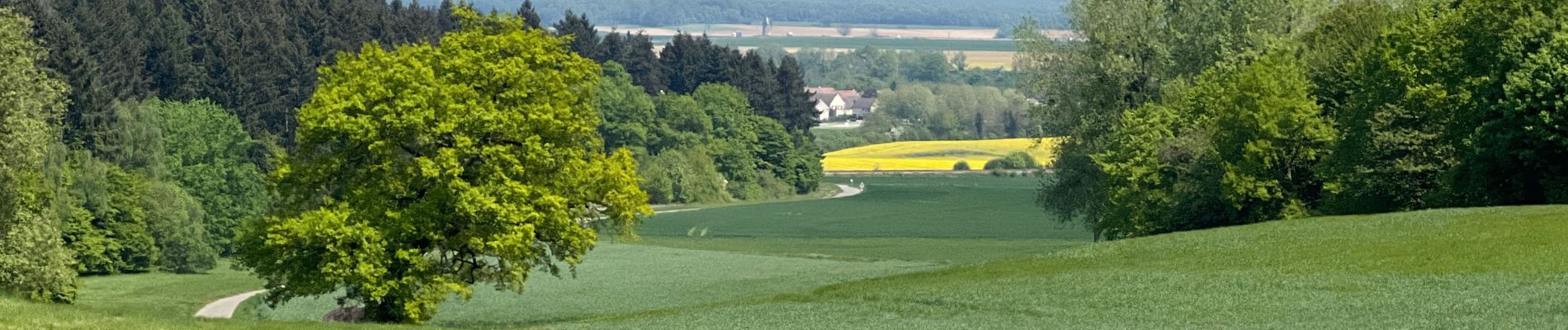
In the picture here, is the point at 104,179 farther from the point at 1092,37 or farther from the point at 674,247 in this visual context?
the point at 1092,37

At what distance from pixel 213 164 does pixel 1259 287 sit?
3505 inches

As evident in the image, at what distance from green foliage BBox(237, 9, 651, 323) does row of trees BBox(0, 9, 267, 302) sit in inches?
300

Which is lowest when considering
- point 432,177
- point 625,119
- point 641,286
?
point 641,286

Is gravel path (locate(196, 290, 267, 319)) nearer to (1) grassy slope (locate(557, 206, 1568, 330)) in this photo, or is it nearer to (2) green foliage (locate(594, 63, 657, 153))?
(1) grassy slope (locate(557, 206, 1568, 330))

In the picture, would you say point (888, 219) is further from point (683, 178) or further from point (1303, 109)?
point (1303, 109)

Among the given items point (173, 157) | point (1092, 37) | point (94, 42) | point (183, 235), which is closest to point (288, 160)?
point (1092, 37)

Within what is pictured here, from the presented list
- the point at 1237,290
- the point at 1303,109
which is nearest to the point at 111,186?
the point at 1303,109

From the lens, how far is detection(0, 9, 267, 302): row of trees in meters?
60.6

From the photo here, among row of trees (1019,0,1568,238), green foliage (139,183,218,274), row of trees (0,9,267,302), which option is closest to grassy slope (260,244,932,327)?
row of trees (0,9,267,302)

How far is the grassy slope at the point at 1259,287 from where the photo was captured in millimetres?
45438

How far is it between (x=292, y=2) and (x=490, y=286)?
3226 inches

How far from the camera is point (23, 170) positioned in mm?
61875

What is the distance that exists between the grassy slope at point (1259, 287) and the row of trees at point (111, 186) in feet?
55.4

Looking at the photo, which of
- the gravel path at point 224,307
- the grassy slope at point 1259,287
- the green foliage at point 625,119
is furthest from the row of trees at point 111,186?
the green foliage at point 625,119
